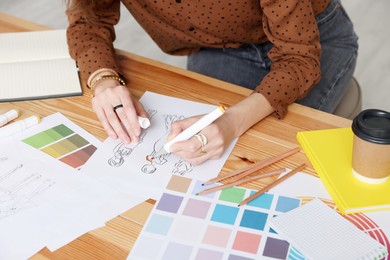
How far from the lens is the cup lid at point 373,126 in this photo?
38.9 inches

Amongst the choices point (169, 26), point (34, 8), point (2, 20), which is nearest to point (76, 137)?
point (169, 26)

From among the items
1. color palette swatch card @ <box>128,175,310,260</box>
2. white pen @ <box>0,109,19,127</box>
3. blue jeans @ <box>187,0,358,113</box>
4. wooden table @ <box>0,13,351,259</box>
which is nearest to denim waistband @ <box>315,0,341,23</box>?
blue jeans @ <box>187,0,358,113</box>

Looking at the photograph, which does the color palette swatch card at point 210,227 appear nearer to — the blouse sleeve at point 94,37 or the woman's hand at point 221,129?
the woman's hand at point 221,129

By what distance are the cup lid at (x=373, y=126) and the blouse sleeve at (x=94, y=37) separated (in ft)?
2.11

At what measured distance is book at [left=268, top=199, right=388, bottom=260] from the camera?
95 centimetres

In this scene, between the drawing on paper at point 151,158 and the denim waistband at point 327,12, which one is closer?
the drawing on paper at point 151,158

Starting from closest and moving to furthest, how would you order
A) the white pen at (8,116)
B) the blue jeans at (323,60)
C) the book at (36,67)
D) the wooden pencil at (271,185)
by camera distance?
1. the wooden pencil at (271,185)
2. the white pen at (8,116)
3. the book at (36,67)
4. the blue jeans at (323,60)

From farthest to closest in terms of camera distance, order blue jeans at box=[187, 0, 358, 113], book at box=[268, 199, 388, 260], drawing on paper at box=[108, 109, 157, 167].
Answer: blue jeans at box=[187, 0, 358, 113], drawing on paper at box=[108, 109, 157, 167], book at box=[268, 199, 388, 260]

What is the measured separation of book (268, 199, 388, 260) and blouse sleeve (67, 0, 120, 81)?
626mm

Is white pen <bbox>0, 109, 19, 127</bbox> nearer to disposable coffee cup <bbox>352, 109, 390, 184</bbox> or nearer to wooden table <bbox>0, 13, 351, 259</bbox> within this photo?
wooden table <bbox>0, 13, 351, 259</bbox>

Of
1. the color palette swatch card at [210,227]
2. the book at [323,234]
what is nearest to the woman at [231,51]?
the color palette swatch card at [210,227]

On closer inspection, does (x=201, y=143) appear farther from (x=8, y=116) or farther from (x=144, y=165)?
(x=8, y=116)

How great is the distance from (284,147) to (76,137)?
45 centimetres

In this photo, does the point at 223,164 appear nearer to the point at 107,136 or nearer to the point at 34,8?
the point at 107,136
